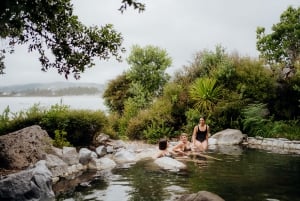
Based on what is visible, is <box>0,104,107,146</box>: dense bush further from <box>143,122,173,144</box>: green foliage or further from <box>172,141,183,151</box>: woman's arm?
<box>143,122,173,144</box>: green foliage

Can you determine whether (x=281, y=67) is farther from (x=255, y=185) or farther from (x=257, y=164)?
(x=255, y=185)

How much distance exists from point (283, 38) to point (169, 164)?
30695 millimetres

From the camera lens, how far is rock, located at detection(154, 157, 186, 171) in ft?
42.3

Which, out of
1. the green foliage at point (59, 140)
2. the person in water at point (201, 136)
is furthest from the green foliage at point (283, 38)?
the green foliage at point (59, 140)

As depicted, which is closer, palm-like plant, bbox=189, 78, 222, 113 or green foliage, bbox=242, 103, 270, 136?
green foliage, bbox=242, 103, 270, 136

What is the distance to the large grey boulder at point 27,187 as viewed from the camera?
8.57 metres

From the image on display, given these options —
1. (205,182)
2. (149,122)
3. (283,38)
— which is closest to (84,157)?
(205,182)

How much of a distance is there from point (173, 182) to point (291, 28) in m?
32.5

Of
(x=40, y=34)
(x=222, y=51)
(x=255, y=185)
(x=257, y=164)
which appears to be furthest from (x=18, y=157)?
(x=222, y=51)

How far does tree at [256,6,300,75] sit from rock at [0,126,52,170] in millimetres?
30710

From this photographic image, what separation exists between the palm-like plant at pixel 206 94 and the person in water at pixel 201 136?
448 centimetres

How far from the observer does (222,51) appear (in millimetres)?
24016

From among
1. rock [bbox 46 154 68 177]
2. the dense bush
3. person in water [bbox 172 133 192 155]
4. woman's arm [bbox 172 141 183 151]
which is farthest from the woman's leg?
rock [bbox 46 154 68 177]

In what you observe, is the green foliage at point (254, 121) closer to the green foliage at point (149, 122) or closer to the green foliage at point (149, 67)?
the green foliage at point (149, 122)
